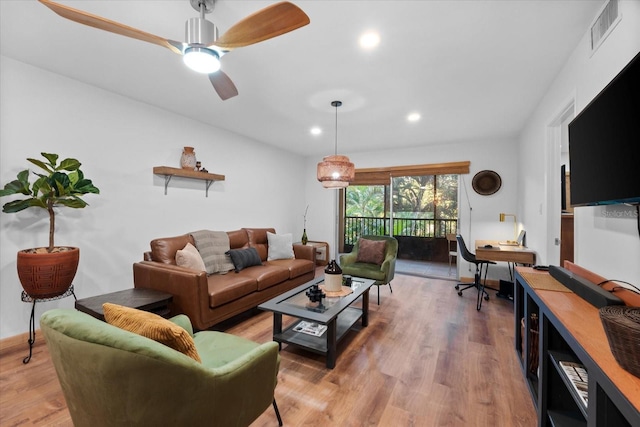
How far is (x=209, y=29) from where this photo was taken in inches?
57.9

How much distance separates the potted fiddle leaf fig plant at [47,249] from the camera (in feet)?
6.59

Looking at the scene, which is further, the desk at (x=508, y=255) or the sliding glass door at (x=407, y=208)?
the sliding glass door at (x=407, y=208)

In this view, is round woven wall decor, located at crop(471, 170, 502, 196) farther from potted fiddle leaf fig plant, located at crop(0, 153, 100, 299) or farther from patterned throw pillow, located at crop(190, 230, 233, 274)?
potted fiddle leaf fig plant, located at crop(0, 153, 100, 299)

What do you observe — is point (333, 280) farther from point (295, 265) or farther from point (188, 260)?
point (188, 260)

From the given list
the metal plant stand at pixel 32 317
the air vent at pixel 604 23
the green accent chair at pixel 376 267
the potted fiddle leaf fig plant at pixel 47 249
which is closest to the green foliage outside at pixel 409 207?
the green accent chair at pixel 376 267

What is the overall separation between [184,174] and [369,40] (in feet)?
8.70

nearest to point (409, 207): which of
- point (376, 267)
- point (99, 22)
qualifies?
point (376, 267)

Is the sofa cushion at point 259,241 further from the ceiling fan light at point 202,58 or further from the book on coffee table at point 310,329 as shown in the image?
the ceiling fan light at point 202,58

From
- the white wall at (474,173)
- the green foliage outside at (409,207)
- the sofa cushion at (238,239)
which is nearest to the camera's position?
the sofa cushion at (238,239)

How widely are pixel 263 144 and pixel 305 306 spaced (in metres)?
3.54

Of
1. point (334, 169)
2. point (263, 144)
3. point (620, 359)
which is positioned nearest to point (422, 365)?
point (620, 359)

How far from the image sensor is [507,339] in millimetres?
2516

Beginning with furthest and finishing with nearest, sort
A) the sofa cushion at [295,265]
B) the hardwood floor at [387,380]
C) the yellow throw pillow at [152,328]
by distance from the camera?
the sofa cushion at [295,265] → the hardwood floor at [387,380] → the yellow throw pillow at [152,328]

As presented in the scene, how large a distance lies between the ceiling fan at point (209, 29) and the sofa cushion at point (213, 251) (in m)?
2.23
